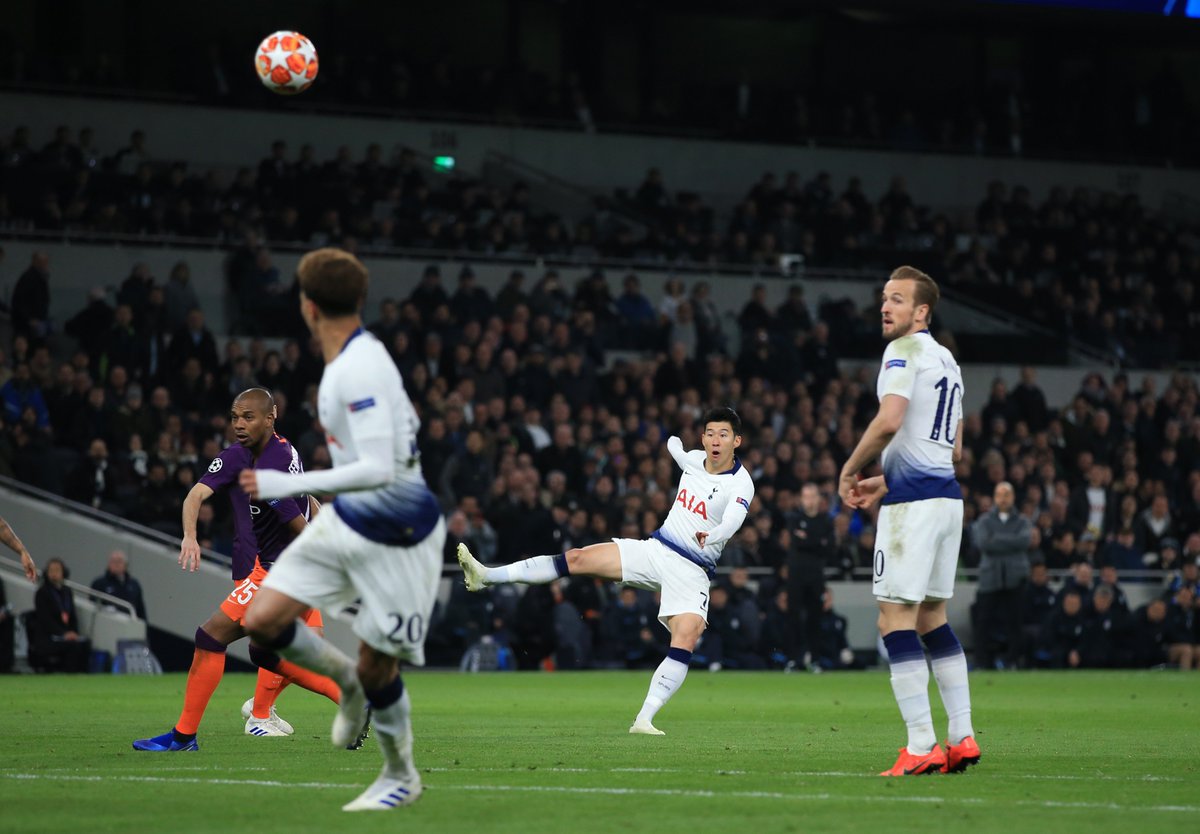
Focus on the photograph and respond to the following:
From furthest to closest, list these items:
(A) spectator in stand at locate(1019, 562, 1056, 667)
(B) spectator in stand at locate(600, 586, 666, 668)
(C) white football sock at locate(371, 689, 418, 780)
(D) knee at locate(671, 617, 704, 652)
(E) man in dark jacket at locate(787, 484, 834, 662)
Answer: (A) spectator in stand at locate(1019, 562, 1056, 667) → (B) spectator in stand at locate(600, 586, 666, 668) → (E) man in dark jacket at locate(787, 484, 834, 662) → (D) knee at locate(671, 617, 704, 652) → (C) white football sock at locate(371, 689, 418, 780)

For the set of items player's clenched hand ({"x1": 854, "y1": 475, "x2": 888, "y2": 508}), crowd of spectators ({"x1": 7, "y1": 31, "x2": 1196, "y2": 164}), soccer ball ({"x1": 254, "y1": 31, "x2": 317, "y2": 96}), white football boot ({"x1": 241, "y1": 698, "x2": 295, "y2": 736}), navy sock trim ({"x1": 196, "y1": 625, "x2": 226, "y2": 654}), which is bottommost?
white football boot ({"x1": 241, "y1": 698, "x2": 295, "y2": 736})

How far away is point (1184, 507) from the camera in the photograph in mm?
31750

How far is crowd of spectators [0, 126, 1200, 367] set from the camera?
29953 mm

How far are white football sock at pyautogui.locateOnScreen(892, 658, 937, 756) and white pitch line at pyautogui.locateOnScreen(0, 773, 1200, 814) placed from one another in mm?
1249

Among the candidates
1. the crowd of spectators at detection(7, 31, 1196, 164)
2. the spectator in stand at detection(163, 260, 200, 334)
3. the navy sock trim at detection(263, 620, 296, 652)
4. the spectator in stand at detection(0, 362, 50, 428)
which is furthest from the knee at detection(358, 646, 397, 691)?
the crowd of spectators at detection(7, 31, 1196, 164)

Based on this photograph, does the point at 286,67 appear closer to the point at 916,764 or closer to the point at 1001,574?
the point at 916,764

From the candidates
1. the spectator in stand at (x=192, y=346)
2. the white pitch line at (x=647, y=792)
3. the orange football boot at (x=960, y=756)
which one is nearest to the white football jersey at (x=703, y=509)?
the orange football boot at (x=960, y=756)

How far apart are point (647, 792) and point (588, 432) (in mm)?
19496

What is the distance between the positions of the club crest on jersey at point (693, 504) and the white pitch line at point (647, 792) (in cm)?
519

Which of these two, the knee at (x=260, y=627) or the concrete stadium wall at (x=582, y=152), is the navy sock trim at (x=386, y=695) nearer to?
the knee at (x=260, y=627)

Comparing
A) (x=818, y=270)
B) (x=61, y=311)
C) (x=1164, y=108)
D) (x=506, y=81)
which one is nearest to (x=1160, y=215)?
(x=1164, y=108)

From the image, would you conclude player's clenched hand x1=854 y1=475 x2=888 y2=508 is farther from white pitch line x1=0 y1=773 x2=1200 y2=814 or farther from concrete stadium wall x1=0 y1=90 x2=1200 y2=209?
concrete stadium wall x1=0 y1=90 x2=1200 y2=209

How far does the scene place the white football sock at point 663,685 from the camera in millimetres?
13672

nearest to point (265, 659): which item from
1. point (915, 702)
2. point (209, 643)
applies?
point (209, 643)
